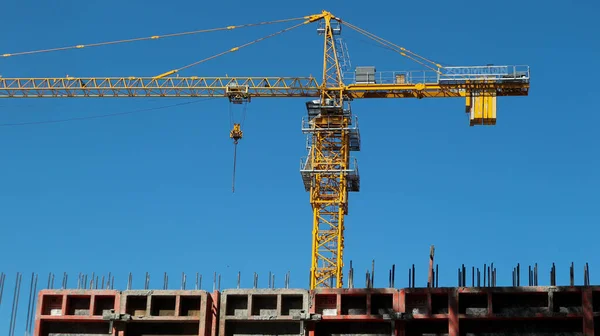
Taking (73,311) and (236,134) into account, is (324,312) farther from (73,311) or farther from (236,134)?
(236,134)

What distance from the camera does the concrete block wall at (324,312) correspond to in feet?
216

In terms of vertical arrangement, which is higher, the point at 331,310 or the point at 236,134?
the point at 236,134

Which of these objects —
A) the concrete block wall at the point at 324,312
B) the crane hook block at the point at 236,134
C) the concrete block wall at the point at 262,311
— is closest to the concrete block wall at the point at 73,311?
the concrete block wall at the point at 324,312

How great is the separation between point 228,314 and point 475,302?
44.4 feet

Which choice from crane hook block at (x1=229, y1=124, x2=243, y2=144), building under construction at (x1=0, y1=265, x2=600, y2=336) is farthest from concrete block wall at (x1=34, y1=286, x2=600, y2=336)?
crane hook block at (x1=229, y1=124, x2=243, y2=144)

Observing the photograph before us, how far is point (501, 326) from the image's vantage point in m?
66.4

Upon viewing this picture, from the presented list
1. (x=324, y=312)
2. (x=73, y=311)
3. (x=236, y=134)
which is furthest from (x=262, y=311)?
(x=236, y=134)

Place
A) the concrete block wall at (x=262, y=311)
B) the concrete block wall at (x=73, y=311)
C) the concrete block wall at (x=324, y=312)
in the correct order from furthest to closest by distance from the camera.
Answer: the concrete block wall at (x=73, y=311) → the concrete block wall at (x=262, y=311) → the concrete block wall at (x=324, y=312)

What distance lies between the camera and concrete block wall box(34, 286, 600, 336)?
6581cm

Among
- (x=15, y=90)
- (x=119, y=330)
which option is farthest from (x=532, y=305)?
(x=15, y=90)

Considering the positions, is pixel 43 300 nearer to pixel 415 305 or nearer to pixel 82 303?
pixel 82 303

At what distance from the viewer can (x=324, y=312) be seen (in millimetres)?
68125

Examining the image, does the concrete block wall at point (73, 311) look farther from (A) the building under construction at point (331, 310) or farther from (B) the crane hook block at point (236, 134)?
(B) the crane hook block at point (236, 134)

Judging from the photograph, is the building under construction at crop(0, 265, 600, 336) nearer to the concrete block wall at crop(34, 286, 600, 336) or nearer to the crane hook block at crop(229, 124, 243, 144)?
the concrete block wall at crop(34, 286, 600, 336)
